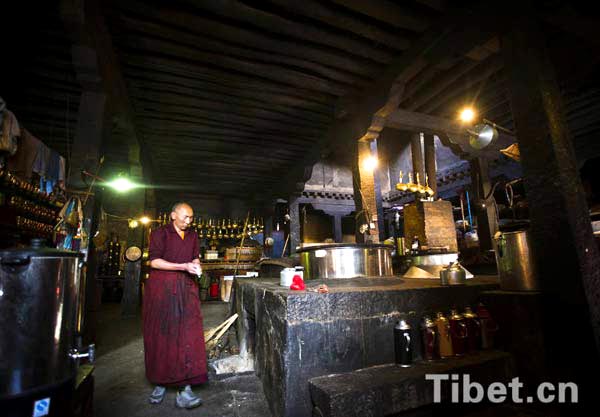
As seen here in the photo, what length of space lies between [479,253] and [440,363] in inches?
256

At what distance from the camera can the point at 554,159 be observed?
323cm

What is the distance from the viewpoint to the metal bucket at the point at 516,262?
11.3 feet

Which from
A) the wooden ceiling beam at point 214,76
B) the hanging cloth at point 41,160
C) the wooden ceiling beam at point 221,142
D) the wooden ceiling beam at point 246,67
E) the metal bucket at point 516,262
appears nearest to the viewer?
A: the metal bucket at point 516,262

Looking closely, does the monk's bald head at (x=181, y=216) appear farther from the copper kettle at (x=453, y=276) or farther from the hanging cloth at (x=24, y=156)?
the hanging cloth at (x=24, y=156)

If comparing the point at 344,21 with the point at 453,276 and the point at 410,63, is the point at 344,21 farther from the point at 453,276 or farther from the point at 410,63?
→ the point at 453,276

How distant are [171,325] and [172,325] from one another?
0.01 m

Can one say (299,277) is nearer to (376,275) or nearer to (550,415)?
(376,275)

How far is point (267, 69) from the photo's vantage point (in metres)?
5.69

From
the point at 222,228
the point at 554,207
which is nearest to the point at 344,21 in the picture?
the point at 554,207

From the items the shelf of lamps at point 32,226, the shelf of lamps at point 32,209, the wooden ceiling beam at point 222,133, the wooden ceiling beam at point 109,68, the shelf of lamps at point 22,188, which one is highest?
the wooden ceiling beam at point 222,133

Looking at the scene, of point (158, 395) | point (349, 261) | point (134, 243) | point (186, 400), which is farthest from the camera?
point (134, 243)

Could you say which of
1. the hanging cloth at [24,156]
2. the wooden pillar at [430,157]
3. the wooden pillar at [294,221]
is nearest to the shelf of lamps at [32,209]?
the hanging cloth at [24,156]

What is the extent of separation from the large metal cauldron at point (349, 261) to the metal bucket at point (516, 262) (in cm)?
151

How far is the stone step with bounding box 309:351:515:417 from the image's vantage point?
2277mm
